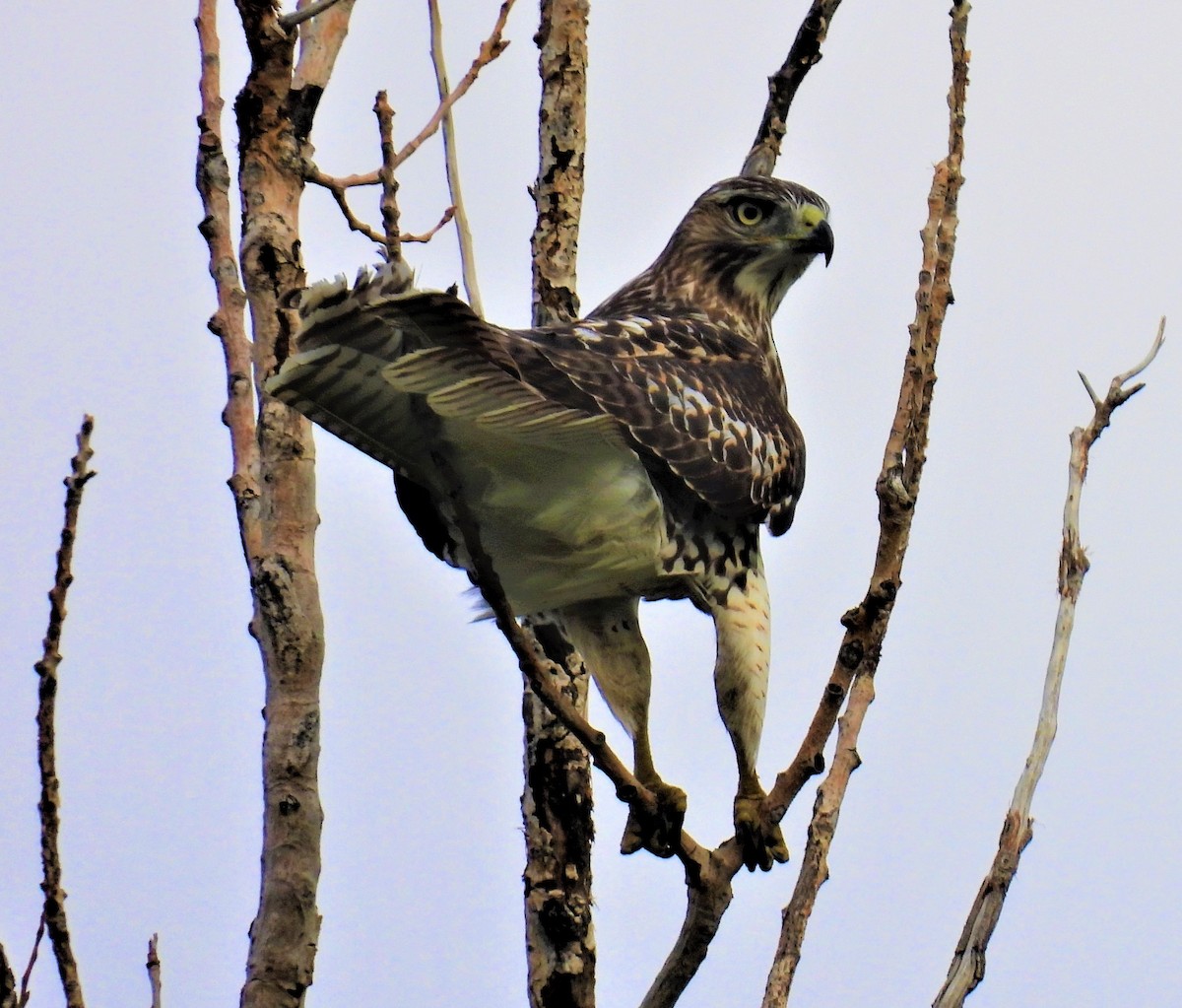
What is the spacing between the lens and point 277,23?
347 cm

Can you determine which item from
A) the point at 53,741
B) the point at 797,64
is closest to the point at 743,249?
the point at 797,64

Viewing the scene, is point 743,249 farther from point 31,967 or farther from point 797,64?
point 31,967

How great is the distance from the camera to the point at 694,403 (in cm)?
473

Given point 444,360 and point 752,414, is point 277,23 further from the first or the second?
point 752,414

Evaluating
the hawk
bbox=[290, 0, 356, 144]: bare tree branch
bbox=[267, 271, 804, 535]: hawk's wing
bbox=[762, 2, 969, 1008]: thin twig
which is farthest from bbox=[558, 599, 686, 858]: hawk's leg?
bbox=[290, 0, 356, 144]: bare tree branch

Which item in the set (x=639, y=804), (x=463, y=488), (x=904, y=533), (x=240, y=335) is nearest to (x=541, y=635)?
(x=463, y=488)

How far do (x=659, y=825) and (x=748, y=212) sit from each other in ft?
8.90

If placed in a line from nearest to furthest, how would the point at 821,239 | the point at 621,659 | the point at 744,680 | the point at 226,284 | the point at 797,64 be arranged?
the point at 226,284, the point at 744,680, the point at 621,659, the point at 821,239, the point at 797,64

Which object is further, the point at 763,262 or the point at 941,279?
the point at 763,262

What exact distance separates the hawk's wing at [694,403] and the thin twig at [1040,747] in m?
1.13

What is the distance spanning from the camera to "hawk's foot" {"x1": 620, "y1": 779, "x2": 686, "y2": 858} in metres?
3.78

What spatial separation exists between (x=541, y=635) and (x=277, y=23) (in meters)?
2.21

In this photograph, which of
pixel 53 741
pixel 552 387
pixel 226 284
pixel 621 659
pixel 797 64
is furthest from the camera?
pixel 797 64

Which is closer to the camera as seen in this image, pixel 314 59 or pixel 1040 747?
pixel 1040 747
